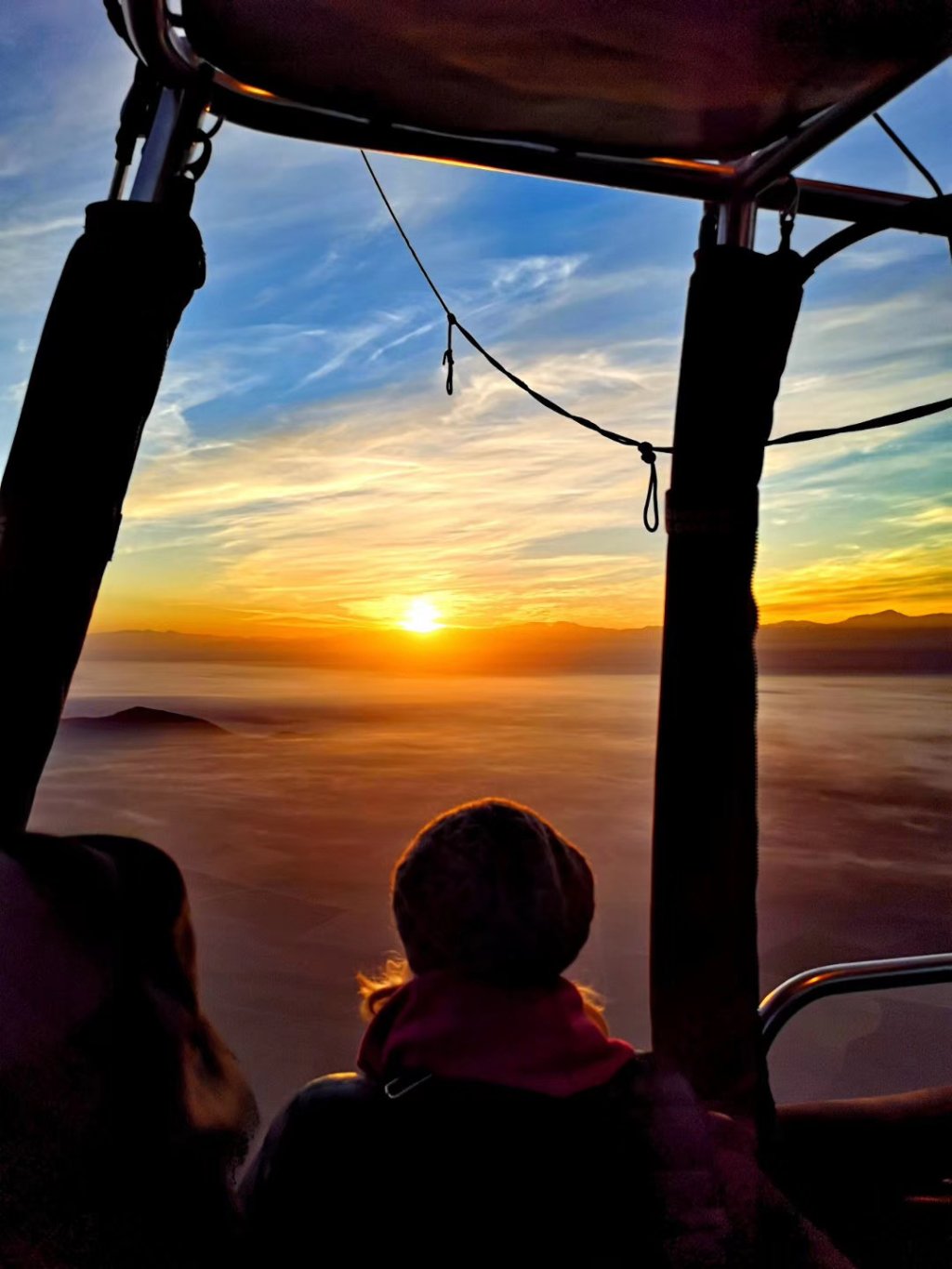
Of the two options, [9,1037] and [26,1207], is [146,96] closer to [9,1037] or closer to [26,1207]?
[9,1037]

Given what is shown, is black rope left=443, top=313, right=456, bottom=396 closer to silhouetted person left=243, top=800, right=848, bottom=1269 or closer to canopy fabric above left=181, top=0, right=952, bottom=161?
canopy fabric above left=181, top=0, right=952, bottom=161

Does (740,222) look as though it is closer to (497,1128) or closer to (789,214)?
(789,214)

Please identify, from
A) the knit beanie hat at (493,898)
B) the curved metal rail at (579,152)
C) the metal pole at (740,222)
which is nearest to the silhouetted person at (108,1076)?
the knit beanie hat at (493,898)

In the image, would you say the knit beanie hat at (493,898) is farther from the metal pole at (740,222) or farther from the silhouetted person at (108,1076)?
the metal pole at (740,222)

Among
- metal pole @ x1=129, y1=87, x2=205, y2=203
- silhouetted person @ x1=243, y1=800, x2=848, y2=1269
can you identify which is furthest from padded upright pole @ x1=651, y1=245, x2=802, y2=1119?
metal pole @ x1=129, y1=87, x2=205, y2=203

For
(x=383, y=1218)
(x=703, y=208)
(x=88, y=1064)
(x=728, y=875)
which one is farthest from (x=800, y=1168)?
(x=703, y=208)

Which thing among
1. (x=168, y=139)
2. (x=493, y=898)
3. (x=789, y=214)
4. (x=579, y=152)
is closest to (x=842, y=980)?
(x=493, y=898)
